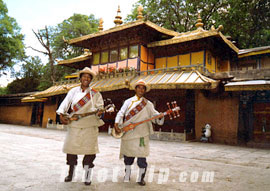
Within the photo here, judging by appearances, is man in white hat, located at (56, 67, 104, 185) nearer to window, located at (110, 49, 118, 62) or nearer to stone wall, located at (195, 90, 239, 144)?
stone wall, located at (195, 90, 239, 144)

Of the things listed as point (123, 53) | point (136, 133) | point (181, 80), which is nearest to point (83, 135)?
point (136, 133)

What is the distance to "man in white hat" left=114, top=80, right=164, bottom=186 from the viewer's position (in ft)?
10.9

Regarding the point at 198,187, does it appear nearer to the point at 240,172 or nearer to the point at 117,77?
the point at 240,172

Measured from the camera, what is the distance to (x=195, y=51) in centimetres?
1222

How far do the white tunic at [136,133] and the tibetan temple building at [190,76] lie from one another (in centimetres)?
591

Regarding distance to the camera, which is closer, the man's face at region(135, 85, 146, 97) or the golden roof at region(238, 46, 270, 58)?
the man's face at region(135, 85, 146, 97)

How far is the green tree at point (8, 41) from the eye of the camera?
22.3 metres

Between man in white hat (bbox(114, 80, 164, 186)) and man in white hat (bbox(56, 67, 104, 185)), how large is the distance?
39cm

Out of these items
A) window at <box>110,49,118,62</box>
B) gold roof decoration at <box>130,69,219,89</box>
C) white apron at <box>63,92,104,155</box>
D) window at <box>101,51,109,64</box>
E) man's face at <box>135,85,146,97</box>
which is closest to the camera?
white apron at <box>63,92,104,155</box>

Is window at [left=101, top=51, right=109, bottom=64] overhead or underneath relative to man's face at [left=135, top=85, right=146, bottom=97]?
overhead

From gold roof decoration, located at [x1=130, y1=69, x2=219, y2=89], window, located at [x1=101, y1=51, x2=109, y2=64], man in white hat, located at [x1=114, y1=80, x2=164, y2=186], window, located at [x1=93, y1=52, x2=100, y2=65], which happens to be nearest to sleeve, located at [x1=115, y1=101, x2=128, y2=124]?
man in white hat, located at [x1=114, y1=80, x2=164, y2=186]

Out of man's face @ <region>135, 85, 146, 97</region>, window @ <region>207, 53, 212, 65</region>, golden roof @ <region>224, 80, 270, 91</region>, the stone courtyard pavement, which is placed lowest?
the stone courtyard pavement

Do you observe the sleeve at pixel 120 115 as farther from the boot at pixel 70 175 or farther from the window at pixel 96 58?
the window at pixel 96 58

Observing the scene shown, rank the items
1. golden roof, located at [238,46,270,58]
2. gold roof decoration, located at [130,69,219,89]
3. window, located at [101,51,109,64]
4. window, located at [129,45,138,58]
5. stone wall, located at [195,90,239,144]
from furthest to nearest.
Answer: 1. window, located at [101,51,109,64]
2. window, located at [129,45,138,58]
3. golden roof, located at [238,46,270,58]
4. stone wall, located at [195,90,239,144]
5. gold roof decoration, located at [130,69,219,89]
